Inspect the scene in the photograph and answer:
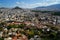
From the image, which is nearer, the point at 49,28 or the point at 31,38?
the point at 31,38

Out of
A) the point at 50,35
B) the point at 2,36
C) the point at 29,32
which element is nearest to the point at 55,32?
the point at 50,35

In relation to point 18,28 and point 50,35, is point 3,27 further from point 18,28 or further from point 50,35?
point 50,35

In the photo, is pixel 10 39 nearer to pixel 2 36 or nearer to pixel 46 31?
pixel 2 36

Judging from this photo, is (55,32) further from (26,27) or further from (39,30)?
(26,27)

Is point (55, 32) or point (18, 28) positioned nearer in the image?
point (55, 32)

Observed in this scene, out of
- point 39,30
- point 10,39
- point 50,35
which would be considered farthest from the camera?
point 39,30

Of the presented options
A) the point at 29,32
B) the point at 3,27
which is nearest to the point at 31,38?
the point at 29,32


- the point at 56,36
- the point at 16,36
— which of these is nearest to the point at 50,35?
the point at 56,36

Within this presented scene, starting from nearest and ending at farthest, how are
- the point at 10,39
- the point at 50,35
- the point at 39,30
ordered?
1. the point at 10,39
2. the point at 50,35
3. the point at 39,30
